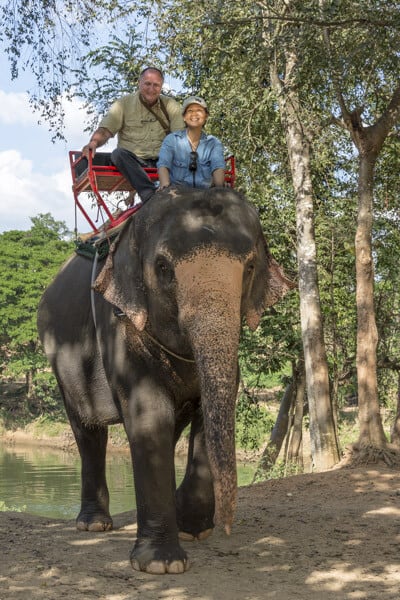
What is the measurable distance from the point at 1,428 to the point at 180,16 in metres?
32.0

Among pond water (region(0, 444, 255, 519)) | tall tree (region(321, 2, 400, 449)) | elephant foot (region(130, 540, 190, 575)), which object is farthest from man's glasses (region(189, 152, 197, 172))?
pond water (region(0, 444, 255, 519))

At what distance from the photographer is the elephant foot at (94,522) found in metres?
6.46

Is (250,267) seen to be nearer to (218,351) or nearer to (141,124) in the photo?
(218,351)

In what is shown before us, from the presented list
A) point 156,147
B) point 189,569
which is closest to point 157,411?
point 189,569

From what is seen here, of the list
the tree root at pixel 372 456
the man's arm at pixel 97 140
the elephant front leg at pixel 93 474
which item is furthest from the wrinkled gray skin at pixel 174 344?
the tree root at pixel 372 456

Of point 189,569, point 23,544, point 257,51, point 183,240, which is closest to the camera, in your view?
point 183,240

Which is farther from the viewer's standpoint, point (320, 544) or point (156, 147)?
point (156, 147)

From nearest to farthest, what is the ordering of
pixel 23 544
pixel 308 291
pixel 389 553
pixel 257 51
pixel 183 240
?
pixel 183 240
pixel 389 553
pixel 23 544
pixel 257 51
pixel 308 291

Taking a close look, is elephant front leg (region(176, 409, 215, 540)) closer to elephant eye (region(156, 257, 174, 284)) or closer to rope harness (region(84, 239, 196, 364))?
rope harness (region(84, 239, 196, 364))

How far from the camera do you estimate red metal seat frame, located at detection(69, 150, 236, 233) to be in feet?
19.0

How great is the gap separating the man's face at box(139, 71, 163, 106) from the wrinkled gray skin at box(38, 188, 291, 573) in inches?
50.7

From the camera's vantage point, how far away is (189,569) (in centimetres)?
498

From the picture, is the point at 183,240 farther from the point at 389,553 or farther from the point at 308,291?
the point at 308,291

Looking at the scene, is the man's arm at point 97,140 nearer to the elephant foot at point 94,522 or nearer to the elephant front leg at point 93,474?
the elephant front leg at point 93,474
